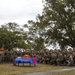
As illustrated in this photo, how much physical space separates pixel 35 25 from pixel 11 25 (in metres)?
18.8

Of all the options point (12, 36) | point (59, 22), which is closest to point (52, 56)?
point (59, 22)

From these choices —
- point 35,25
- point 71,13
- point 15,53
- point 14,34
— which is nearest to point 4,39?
point 14,34

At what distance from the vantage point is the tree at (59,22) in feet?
156

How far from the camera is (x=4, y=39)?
65.2 m

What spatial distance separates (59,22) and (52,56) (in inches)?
699

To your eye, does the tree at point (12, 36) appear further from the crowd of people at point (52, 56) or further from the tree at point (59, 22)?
the crowd of people at point (52, 56)

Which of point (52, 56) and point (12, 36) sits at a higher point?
point (12, 36)

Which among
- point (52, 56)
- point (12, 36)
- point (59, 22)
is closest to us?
point (52, 56)

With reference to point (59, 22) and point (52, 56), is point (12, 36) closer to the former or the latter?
point (59, 22)

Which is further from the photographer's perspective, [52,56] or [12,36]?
[12,36]

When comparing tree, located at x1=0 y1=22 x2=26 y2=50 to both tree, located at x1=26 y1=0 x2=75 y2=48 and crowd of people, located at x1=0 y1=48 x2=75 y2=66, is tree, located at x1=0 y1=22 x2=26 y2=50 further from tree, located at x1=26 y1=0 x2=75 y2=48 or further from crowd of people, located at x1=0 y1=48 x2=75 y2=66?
crowd of people, located at x1=0 y1=48 x2=75 y2=66

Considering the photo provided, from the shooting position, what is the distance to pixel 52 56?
3095cm

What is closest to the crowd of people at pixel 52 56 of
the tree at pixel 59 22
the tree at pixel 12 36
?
the tree at pixel 59 22

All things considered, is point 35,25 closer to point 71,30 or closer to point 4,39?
point 71,30
